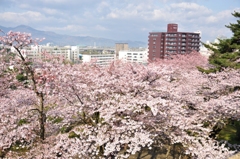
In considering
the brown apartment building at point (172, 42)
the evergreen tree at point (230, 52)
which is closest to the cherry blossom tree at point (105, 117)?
the evergreen tree at point (230, 52)

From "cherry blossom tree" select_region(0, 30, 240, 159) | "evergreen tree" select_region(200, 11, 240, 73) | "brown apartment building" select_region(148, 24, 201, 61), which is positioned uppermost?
"brown apartment building" select_region(148, 24, 201, 61)

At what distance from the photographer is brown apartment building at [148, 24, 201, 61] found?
62781mm

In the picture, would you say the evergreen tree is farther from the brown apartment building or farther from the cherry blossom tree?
the brown apartment building

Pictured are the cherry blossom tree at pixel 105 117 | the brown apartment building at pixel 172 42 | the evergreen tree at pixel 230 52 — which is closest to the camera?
the cherry blossom tree at pixel 105 117

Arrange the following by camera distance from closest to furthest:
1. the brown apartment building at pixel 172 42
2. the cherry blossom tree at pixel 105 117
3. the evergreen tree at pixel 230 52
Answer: the cherry blossom tree at pixel 105 117
the evergreen tree at pixel 230 52
the brown apartment building at pixel 172 42

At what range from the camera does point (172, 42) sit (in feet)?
207

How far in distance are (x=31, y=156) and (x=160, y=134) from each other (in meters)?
4.20

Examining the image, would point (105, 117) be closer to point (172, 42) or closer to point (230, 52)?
point (230, 52)

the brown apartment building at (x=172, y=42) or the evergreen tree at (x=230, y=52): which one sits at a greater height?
the brown apartment building at (x=172, y=42)

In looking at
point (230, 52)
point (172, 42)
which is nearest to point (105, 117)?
point (230, 52)

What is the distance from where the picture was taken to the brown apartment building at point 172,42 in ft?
206

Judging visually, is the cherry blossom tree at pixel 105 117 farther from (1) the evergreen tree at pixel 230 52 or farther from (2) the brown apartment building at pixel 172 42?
(2) the brown apartment building at pixel 172 42

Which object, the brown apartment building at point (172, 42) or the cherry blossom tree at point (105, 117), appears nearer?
the cherry blossom tree at point (105, 117)

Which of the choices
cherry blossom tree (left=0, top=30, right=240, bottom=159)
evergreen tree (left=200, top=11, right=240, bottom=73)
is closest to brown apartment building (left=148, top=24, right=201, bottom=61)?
evergreen tree (left=200, top=11, right=240, bottom=73)
